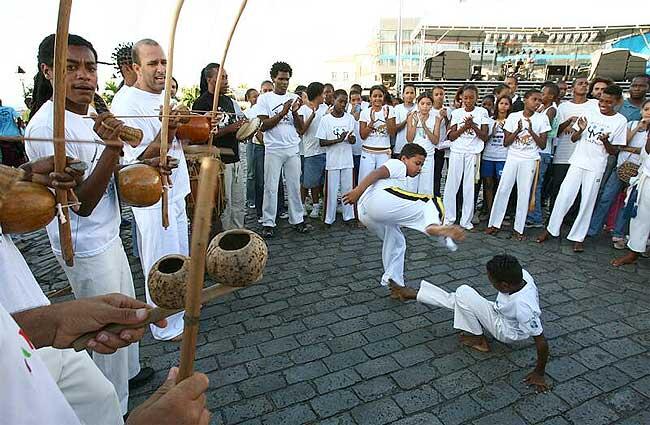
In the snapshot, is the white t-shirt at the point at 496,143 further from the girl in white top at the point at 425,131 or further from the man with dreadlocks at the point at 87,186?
the man with dreadlocks at the point at 87,186

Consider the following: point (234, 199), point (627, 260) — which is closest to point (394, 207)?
point (234, 199)

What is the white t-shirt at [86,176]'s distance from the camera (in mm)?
2230

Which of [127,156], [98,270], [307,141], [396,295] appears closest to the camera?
[98,270]

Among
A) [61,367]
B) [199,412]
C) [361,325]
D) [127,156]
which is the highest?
[127,156]

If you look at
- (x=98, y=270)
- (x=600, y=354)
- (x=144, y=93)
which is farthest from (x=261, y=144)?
(x=600, y=354)

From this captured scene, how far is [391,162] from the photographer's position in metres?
4.45

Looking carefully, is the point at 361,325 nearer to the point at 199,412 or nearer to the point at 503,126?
the point at 199,412

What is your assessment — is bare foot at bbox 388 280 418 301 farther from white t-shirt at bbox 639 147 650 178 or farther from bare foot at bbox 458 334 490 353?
white t-shirt at bbox 639 147 650 178

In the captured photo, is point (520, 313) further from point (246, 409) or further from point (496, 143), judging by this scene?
point (496, 143)

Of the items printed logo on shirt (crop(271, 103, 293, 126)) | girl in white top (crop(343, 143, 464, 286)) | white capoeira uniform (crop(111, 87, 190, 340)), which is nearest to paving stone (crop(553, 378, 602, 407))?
girl in white top (crop(343, 143, 464, 286))

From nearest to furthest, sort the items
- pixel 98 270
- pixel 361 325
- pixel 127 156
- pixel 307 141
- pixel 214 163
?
pixel 214 163 < pixel 98 270 < pixel 127 156 < pixel 361 325 < pixel 307 141

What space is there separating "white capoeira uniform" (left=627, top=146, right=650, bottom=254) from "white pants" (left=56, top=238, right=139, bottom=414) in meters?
5.72

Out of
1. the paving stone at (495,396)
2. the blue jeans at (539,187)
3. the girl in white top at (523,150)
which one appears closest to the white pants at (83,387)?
the paving stone at (495,396)

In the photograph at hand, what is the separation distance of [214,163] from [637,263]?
20.1ft
